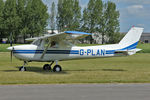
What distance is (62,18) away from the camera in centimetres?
7869

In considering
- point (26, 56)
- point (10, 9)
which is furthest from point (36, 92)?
point (10, 9)

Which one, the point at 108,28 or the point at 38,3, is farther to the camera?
the point at 108,28

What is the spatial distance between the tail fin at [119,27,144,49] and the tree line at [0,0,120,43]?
54842mm

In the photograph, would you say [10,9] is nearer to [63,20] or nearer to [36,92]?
[63,20]

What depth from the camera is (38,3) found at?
241ft

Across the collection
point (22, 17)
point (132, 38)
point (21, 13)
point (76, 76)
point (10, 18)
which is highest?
point (21, 13)

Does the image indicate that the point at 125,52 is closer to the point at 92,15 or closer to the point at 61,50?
the point at 61,50

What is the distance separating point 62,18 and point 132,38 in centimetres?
6223

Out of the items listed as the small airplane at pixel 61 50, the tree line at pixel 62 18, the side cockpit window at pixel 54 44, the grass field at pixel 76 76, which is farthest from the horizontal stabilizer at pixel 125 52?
the tree line at pixel 62 18

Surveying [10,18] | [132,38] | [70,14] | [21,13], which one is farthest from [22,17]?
[132,38]

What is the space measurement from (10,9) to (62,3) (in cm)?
1603

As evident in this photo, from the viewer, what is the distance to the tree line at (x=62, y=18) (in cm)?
7052

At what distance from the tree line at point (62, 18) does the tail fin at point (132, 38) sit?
54842mm

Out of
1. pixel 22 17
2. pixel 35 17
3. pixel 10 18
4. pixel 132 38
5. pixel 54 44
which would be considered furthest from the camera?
pixel 35 17
